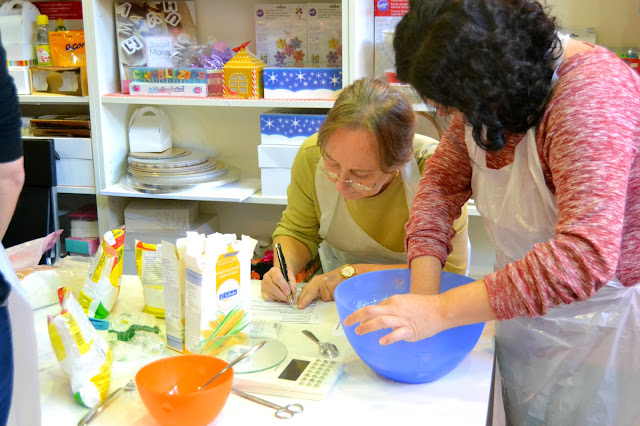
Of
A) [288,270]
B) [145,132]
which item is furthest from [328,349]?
[145,132]

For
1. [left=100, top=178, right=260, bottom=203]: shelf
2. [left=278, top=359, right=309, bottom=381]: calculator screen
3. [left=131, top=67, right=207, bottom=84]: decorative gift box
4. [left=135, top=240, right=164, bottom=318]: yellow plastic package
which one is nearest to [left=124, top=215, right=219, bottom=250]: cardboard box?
[left=100, top=178, right=260, bottom=203]: shelf

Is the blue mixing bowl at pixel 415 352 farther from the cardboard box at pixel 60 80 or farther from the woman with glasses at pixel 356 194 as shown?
the cardboard box at pixel 60 80

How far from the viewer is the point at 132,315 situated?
135 cm

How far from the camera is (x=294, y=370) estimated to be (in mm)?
1103

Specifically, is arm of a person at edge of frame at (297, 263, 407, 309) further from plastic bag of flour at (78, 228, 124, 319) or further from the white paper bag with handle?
the white paper bag with handle

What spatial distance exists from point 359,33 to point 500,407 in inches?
53.7

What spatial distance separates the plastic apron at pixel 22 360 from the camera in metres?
0.83

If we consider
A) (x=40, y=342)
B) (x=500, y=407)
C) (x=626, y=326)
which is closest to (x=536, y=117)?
(x=626, y=326)

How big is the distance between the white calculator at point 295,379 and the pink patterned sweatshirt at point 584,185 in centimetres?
31

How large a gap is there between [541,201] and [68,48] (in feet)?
6.40

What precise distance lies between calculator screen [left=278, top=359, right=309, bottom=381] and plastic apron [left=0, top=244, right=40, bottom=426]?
0.37 meters

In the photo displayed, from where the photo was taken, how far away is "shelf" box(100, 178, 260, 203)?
233cm

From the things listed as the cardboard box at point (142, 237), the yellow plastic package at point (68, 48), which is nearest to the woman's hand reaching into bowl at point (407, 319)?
the cardboard box at point (142, 237)

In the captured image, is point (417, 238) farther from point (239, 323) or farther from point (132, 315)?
point (132, 315)
